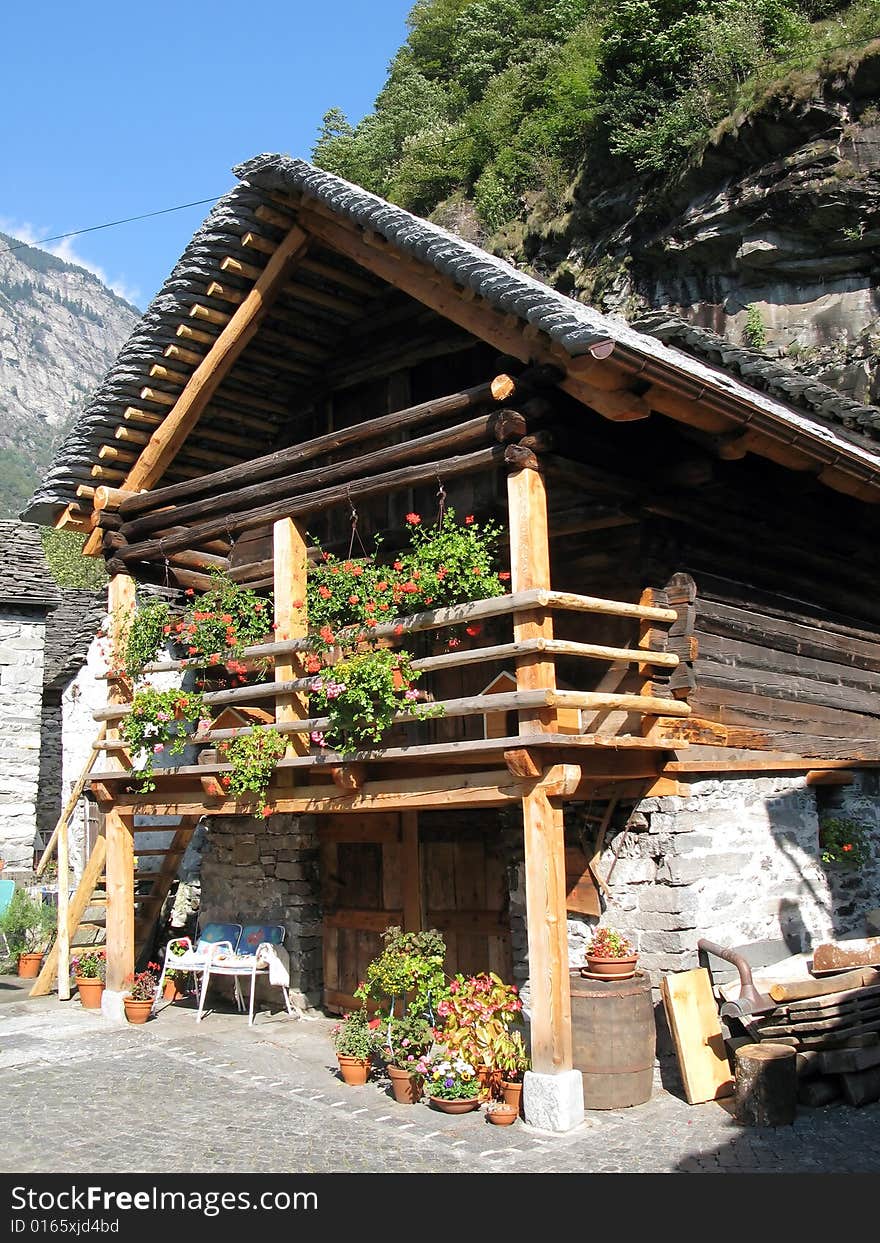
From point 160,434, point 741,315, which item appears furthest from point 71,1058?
point 741,315

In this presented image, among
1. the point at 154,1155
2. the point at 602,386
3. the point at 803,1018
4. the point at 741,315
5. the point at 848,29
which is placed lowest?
the point at 154,1155

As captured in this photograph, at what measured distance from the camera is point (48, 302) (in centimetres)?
15962

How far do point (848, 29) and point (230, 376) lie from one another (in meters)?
14.3

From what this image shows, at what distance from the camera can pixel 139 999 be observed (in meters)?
9.91

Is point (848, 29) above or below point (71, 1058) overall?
above

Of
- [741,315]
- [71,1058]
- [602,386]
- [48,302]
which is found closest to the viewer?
[602,386]

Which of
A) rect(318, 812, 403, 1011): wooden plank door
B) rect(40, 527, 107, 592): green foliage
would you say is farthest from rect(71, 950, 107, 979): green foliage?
rect(40, 527, 107, 592): green foliage

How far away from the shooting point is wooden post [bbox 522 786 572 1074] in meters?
A: 6.80

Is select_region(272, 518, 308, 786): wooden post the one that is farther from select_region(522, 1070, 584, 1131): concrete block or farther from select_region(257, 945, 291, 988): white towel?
select_region(522, 1070, 584, 1131): concrete block

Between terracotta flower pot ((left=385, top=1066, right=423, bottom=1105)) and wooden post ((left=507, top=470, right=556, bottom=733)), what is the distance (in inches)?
98.2

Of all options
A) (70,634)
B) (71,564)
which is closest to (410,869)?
(70,634)

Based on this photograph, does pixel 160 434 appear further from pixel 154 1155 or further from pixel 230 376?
pixel 154 1155

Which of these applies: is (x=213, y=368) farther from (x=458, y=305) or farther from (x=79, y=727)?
(x=79, y=727)

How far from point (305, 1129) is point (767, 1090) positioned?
2.82 metres
